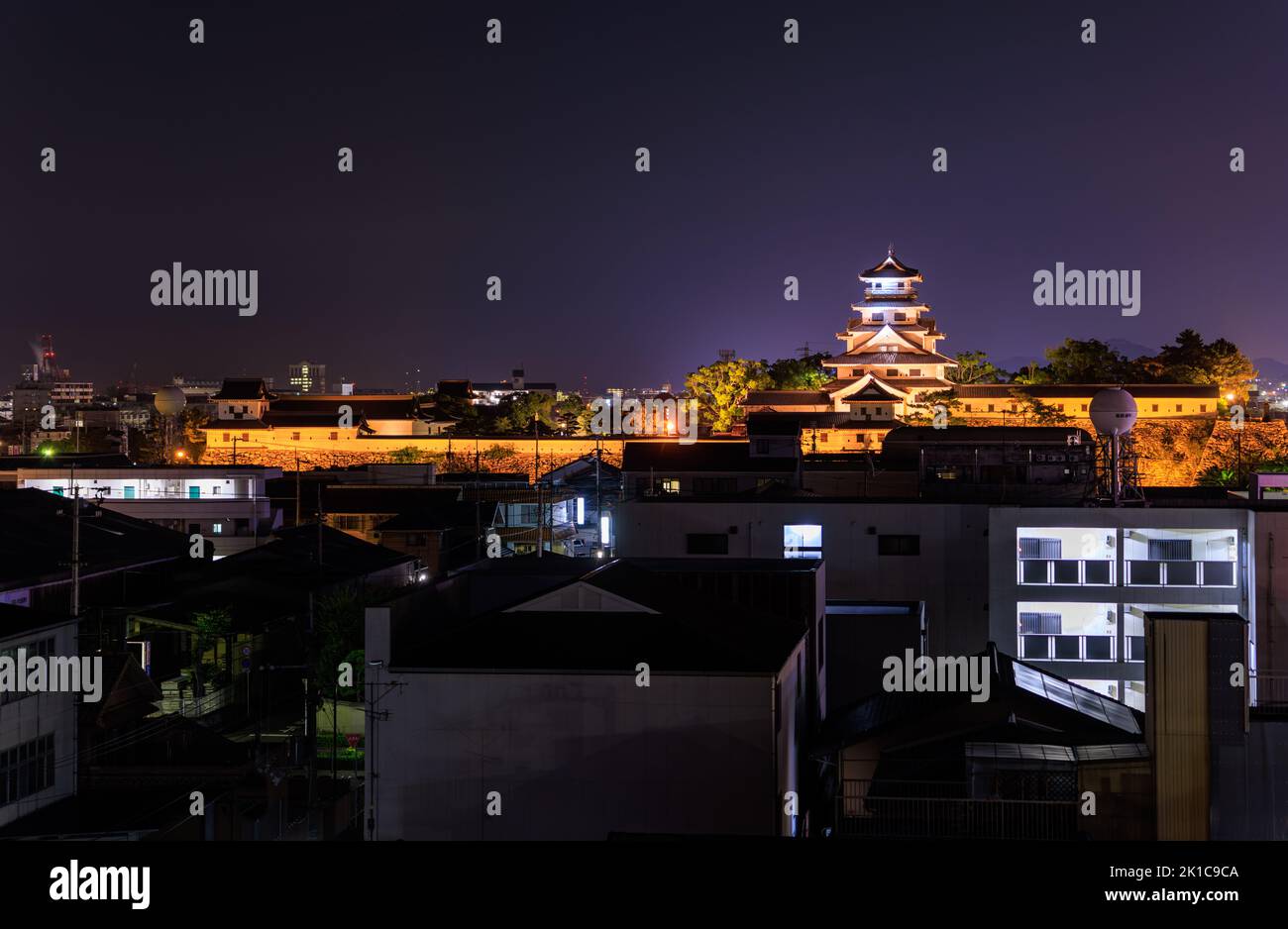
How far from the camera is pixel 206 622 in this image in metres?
20.2

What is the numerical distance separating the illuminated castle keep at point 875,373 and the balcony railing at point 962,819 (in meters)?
46.4

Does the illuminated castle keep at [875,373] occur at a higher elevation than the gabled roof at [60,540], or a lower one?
higher

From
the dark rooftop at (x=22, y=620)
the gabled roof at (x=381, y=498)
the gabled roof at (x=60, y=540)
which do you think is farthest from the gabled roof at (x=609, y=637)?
the gabled roof at (x=381, y=498)

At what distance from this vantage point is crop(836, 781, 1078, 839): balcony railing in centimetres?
845

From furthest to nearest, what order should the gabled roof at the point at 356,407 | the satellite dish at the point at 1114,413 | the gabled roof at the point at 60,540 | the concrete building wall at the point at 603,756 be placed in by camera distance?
the gabled roof at the point at 356,407
the gabled roof at the point at 60,540
the satellite dish at the point at 1114,413
the concrete building wall at the point at 603,756

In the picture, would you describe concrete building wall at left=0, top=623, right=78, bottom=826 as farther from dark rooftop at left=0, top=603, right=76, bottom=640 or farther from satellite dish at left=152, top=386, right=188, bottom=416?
satellite dish at left=152, top=386, right=188, bottom=416

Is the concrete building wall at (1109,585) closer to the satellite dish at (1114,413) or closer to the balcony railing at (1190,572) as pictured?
the balcony railing at (1190,572)

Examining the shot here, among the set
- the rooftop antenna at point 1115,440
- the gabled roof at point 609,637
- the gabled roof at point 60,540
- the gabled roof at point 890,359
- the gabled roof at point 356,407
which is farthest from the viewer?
the gabled roof at point 890,359

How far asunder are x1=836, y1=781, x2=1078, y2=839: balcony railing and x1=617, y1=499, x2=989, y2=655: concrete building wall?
8908mm

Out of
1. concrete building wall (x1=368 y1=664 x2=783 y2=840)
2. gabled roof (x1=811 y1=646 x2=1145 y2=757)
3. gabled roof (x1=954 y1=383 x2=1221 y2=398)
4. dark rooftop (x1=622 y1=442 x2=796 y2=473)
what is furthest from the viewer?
gabled roof (x1=954 y1=383 x2=1221 y2=398)

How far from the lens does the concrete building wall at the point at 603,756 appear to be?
959 centimetres

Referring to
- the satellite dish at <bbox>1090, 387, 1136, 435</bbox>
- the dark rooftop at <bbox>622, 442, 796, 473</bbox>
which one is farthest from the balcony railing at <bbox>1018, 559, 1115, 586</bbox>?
the dark rooftop at <bbox>622, 442, 796, 473</bbox>

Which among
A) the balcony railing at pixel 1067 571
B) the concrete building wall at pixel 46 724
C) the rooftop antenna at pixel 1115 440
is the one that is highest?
the rooftop antenna at pixel 1115 440
